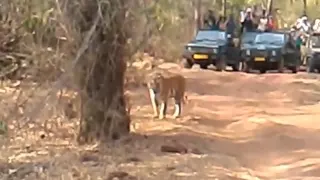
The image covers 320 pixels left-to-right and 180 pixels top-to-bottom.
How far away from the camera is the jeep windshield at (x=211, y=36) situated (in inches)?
985

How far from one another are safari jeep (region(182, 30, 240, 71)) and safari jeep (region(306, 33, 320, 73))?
90.9 inches

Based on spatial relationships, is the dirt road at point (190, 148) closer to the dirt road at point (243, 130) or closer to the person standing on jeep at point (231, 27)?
the dirt road at point (243, 130)

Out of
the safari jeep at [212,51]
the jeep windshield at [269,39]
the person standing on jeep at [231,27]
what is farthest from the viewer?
the person standing on jeep at [231,27]

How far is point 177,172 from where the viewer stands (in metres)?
9.31

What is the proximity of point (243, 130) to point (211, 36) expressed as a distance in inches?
502

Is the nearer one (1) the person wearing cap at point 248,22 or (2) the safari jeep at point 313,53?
(2) the safari jeep at point 313,53

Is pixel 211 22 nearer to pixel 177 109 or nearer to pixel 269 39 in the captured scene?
pixel 269 39

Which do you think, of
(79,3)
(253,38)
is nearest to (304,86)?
(253,38)

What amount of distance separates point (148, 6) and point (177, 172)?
2.07 metres

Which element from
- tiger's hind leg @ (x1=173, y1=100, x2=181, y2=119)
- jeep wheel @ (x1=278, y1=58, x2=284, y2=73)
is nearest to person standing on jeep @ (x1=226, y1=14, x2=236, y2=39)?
jeep wheel @ (x1=278, y1=58, x2=284, y2=73)

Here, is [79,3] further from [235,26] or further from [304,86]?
[235,26]

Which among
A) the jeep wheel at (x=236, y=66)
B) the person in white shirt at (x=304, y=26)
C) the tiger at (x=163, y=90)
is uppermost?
the tiger at (x=163, y=90)

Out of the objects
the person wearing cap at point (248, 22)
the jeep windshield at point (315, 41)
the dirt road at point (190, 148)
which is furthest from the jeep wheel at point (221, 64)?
the dirt road at point (190, 148)

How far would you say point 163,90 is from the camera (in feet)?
45.3
